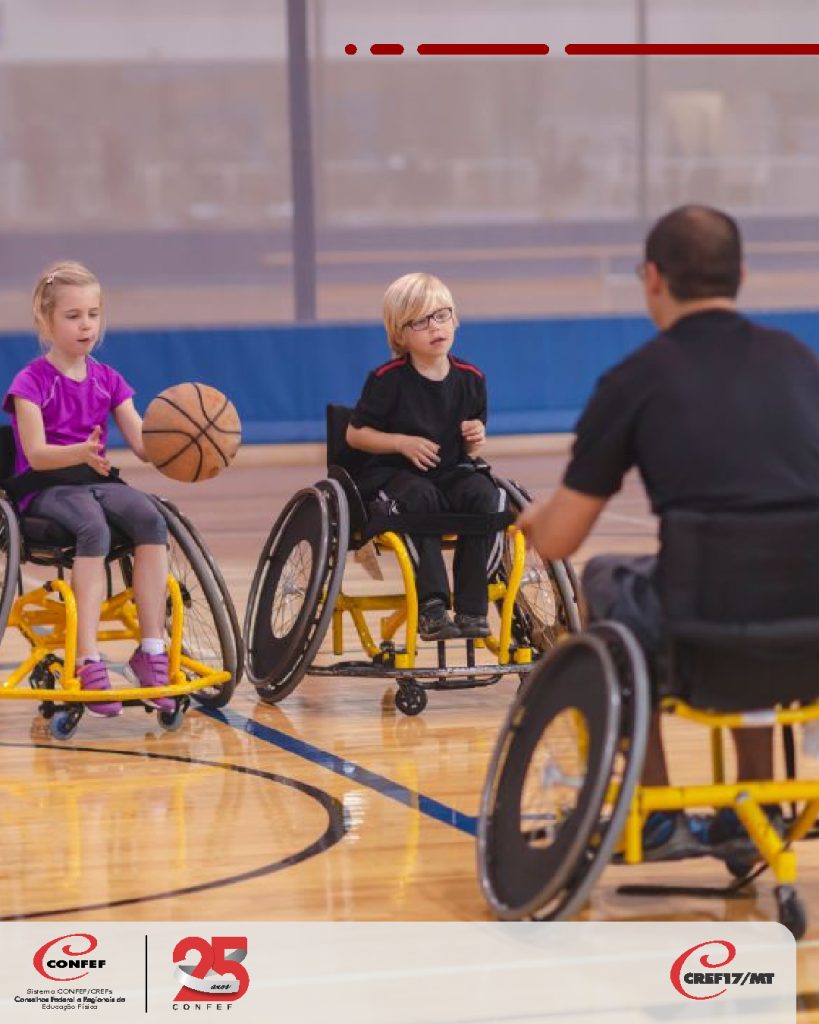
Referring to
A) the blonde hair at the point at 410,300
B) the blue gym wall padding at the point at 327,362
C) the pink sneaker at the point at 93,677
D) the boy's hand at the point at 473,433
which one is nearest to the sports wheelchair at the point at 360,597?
the boy's hand at the point at 473,433

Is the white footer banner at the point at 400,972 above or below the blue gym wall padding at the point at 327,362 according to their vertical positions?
below

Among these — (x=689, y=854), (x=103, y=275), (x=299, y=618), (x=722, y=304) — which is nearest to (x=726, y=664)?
(x=689, y=854)

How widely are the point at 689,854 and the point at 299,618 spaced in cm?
190

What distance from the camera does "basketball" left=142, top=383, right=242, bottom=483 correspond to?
515cm

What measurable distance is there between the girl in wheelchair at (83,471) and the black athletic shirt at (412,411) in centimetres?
60

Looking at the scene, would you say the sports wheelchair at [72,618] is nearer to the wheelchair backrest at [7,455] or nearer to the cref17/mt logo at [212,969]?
the wheelchair backrest at [7,455]

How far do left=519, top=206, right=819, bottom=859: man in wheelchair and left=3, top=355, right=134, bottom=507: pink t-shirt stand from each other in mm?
1970

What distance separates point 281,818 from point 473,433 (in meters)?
1.48

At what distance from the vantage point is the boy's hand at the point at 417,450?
17.5ft

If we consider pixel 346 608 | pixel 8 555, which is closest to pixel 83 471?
pixel 8 555

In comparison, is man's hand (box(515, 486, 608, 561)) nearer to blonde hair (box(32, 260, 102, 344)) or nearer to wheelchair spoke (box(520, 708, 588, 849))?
wheelchair spoke (box(520, 708, 588, 849))

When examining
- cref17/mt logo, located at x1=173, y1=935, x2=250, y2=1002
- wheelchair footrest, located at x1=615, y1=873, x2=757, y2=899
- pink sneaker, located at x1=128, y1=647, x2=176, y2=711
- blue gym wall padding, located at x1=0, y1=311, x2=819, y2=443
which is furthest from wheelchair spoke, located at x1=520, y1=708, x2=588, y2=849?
blue gym wall padding, located at x1=0, y1=311, x2=819, y2=443

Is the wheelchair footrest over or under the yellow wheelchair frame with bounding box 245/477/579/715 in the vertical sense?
under

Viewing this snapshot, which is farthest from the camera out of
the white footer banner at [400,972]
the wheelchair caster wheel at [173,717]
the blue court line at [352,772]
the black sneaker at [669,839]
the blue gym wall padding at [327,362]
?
the blue gym wall padding at [327,362]
